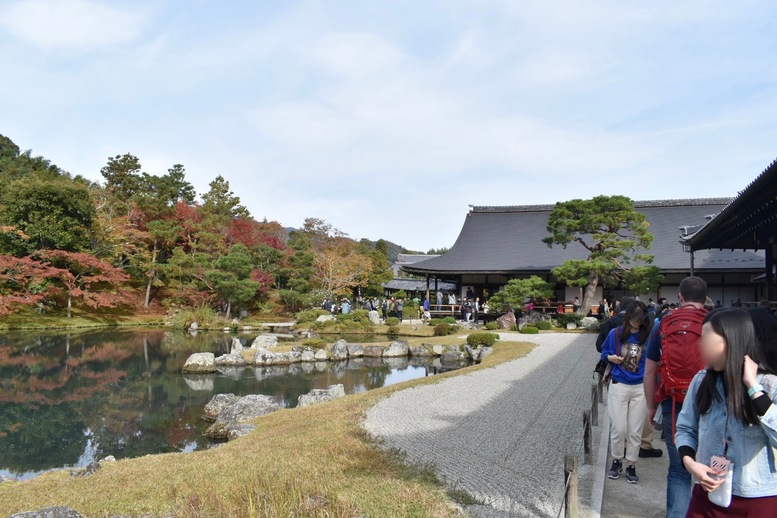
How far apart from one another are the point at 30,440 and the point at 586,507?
8.36 m

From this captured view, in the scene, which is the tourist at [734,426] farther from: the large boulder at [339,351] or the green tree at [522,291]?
the green tree at [522,291]

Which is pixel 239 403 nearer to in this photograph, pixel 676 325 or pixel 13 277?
pixel 676 325

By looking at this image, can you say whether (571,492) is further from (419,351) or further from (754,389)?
(419,351)

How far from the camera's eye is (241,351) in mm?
16406

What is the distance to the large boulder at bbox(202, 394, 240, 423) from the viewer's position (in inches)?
380

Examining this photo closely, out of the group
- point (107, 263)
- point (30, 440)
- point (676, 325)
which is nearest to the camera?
point (676, 325)

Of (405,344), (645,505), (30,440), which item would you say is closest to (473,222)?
(405,344)

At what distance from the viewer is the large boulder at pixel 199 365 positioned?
46.5 ft

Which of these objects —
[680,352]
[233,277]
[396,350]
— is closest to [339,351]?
[396,350]

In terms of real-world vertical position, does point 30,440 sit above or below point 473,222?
below

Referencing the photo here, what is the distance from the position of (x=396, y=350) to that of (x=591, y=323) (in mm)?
7248

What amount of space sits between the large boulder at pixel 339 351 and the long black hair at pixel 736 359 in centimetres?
1486

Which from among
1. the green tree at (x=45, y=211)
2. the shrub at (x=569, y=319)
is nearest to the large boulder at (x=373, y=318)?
the shrub at (x=569, y=319)

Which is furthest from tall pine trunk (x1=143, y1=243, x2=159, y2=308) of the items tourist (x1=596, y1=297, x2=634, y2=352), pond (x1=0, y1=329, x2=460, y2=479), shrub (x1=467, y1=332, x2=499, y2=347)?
tourist (x1=596, y1=297, x2=634, y2=352)
